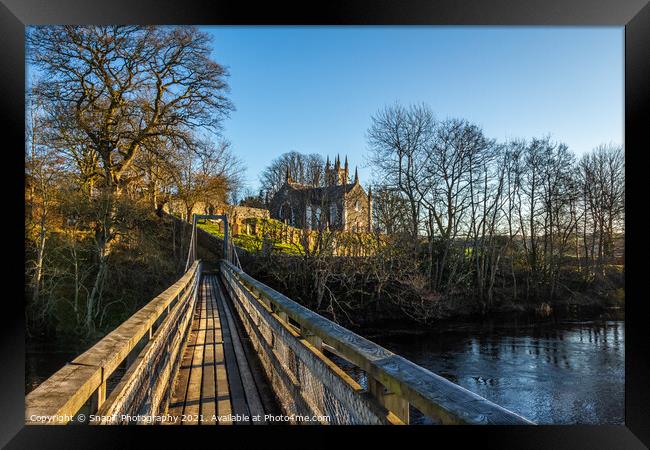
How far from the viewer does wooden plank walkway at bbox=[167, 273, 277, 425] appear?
244 cm

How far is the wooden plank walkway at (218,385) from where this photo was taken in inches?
95.9

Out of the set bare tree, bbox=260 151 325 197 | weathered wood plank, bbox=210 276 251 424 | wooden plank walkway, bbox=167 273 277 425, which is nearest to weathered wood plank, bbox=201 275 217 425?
wooden plank walkway, bbox=167 273 277 425

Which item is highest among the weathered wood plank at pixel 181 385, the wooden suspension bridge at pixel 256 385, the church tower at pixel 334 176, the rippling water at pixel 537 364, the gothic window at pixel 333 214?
the church tower at pixel 334 176

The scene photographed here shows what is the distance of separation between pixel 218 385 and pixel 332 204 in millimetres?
13191

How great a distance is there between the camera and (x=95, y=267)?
493 inches

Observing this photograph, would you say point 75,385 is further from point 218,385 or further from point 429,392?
point 218,385

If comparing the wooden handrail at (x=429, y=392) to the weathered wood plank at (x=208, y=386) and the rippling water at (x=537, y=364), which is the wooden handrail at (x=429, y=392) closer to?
the weathered wood plank at (x=208, y=386)

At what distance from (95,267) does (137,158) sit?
3.43 metres

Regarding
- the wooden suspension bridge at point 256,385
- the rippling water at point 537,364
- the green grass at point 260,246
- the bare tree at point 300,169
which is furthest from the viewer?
the green grass at point 260,246

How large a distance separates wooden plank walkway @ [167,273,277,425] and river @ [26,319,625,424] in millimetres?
4596
